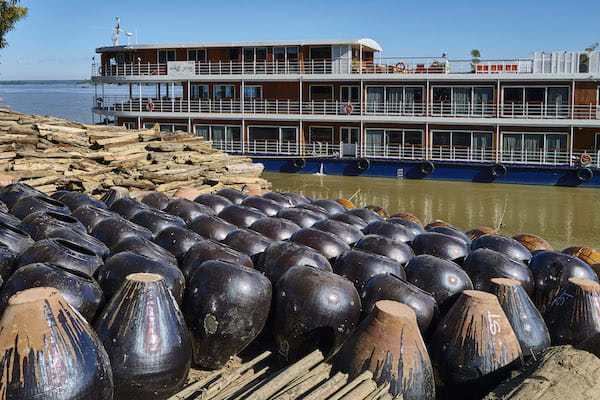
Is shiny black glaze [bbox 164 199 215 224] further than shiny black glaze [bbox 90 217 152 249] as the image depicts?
Yes

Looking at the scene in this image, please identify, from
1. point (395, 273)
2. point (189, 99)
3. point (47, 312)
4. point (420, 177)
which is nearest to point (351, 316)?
point (395, 273)

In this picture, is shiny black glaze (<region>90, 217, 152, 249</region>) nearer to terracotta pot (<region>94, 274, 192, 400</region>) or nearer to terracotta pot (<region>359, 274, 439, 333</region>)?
terracotta pot (<region>94, 274, 192, 400</region>)

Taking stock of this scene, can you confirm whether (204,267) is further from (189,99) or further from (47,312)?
(189,99)

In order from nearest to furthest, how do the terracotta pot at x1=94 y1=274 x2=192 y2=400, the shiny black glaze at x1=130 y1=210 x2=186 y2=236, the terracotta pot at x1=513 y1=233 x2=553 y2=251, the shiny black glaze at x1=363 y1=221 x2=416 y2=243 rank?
the terracotta pot at x1=94 y1=274 x2=192 y2=400
the shiny black glaze at x1=130 y1=210 x2=186 y2=236
the shiny black glaze at x1=363 y1=221 x2=416 y2=243
the terracotta pot at x1=513 y1=233 x2=553 y2=251

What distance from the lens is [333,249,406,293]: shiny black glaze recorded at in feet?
28.3

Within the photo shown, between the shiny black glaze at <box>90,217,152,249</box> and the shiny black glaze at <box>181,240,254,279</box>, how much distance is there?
1.43 meters

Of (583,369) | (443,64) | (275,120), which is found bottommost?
(583,369)

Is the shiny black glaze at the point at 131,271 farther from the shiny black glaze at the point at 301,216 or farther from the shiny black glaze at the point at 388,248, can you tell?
the shiny black glaze at the point at 301,216

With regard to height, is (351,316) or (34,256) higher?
(34,256)

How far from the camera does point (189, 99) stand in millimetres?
34156

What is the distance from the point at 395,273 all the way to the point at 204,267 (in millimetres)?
2840

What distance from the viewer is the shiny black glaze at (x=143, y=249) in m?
8.34

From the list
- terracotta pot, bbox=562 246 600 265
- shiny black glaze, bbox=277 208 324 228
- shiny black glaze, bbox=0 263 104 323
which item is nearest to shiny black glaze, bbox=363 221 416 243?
shiny black glaze, bbox=277 208 324 228

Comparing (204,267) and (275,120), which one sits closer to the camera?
(204,267)
